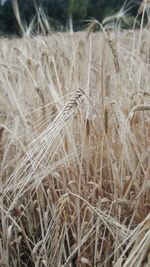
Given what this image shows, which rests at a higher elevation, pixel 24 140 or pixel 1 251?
pixel 24 140

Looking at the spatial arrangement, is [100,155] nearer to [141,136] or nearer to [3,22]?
[141,136]

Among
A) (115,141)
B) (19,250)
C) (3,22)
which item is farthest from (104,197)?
(3,22)

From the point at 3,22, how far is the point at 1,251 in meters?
15.6

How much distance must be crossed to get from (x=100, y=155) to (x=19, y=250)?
A: 1.05 ft

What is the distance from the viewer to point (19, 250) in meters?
1.23

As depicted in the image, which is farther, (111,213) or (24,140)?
(24,140)

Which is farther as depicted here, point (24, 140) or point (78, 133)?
point (24, 140)

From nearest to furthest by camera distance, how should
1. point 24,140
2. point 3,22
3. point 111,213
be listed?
1. point 111,213
2. point 24,140
3. point 3,22

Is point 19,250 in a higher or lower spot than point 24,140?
lower

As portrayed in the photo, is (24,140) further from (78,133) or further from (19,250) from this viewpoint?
(19,250)

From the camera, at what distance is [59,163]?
1.12 m

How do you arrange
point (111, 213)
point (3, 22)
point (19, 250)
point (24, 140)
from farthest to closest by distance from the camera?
point (3, 22)
point (24, 140)
point (19, 250)
point (111, 213)

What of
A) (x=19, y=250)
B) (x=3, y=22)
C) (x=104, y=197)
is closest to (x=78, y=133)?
(x=104, y=197)

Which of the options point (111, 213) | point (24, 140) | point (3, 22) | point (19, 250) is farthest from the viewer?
point (3, 22)
